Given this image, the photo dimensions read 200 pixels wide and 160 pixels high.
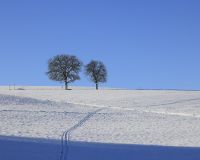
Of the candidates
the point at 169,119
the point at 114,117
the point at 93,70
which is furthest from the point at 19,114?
the point at 93,70

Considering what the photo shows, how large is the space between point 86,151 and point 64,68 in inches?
2837

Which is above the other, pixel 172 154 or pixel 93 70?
pixel 93 70

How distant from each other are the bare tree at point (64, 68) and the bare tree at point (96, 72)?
6424 mm

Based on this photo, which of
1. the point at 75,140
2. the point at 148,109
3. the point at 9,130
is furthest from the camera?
the point at 148,109

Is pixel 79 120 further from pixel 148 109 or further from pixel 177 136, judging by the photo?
pixel 148 109

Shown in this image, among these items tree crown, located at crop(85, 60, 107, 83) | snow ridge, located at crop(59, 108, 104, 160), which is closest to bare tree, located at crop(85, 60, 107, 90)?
tree crown, located at crop(85, 60, 107, 83)

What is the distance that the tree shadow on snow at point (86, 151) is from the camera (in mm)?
17484

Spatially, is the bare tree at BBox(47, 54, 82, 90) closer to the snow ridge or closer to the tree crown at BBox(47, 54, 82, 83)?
the tree crown at BBox(47, 54, 82, 83)

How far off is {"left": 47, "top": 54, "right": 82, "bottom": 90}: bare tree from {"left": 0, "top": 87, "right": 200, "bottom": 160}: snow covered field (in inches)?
1830

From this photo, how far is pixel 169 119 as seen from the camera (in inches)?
1318

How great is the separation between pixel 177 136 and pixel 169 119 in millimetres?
8421

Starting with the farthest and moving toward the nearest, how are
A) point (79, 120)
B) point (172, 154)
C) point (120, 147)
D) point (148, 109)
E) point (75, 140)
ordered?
point (148, 109)
point (79, 120)
point (75, 140)
point (120, 147)
point (172, 154)

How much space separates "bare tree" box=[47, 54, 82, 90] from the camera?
8931 centimetres

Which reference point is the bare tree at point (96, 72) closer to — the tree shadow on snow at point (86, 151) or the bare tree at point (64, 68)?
the bare tree at point (64, 68)
